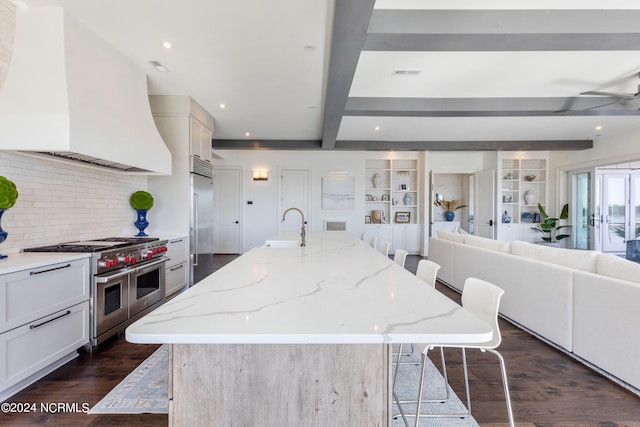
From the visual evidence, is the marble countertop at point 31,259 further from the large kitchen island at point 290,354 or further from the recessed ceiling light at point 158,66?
the recessed ceiling light at point 158,66

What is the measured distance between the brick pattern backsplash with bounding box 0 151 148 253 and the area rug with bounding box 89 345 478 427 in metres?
1.44

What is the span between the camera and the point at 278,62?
333 centimetres

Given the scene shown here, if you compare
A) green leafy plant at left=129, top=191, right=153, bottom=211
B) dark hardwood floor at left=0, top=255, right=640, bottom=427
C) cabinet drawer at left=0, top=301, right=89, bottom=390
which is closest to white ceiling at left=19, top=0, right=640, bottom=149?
green leafy plant at left=129, top=191, right=153, bottom=211

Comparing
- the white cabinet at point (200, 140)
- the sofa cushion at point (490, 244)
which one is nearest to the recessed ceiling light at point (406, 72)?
the sofa cushion at point (490, 244)

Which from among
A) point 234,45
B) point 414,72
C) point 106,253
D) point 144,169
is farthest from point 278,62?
point 106,253

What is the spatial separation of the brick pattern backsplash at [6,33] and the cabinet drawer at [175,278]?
91.0 inches

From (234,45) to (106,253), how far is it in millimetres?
2177

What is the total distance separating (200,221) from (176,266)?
2.72 ft

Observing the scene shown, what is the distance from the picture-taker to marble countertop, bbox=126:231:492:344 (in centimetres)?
90

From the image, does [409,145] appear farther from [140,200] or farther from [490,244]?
[140,200]

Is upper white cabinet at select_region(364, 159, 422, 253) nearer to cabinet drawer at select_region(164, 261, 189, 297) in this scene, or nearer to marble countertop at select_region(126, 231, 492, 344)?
cabinet drawer at select_region(164, 261, 189, 297)

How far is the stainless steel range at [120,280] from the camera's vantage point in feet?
8.38

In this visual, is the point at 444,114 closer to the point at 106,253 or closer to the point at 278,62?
the point at 278,62

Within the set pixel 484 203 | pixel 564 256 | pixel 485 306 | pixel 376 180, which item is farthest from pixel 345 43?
pixel 484 203
